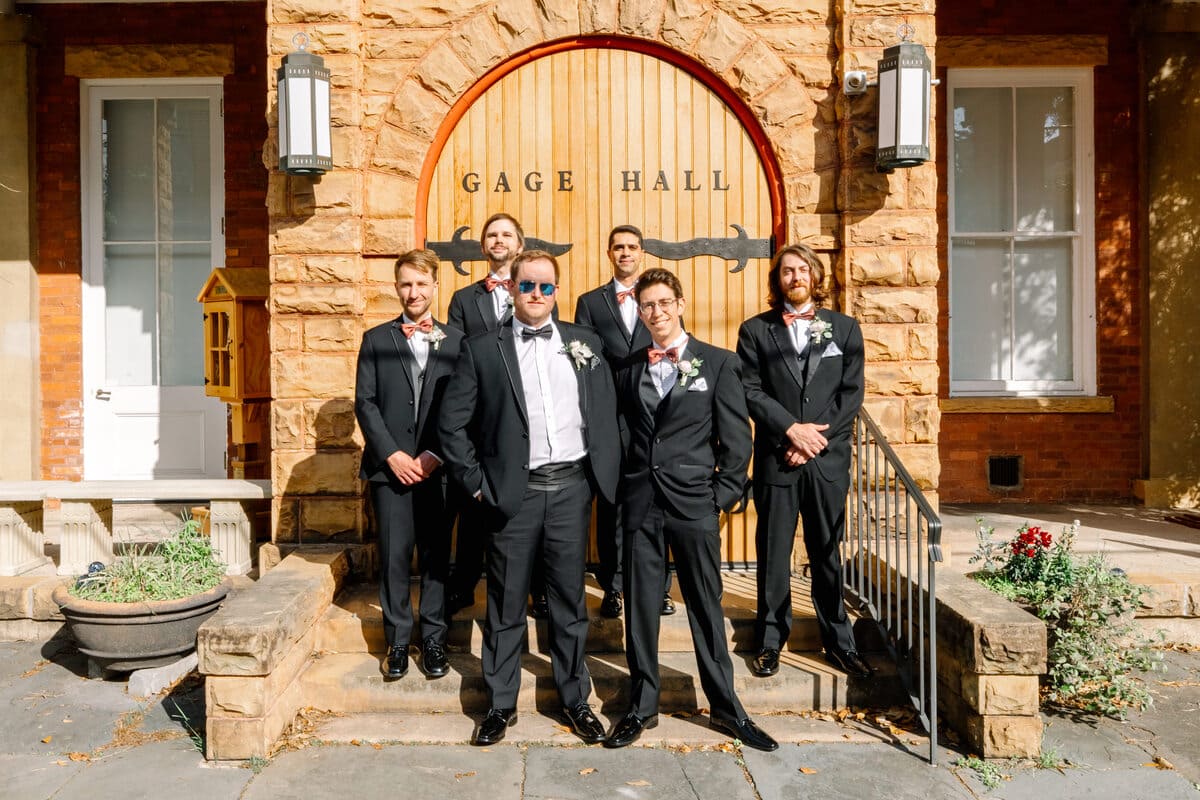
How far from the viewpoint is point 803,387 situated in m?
4.36

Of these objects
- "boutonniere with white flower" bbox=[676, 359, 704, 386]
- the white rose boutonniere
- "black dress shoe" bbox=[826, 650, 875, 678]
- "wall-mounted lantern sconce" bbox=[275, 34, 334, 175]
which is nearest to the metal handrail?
"black dress shoe" bbox=[826, 650, 875, 678]

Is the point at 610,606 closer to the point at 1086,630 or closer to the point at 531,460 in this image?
the point at 531,460

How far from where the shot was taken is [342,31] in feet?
17.5

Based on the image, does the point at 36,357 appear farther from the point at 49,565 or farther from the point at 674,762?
the point at 674,762

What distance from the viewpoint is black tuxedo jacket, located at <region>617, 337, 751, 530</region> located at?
3.95 m

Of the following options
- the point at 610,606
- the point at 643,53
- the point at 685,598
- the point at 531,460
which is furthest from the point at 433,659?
the point at 643,53

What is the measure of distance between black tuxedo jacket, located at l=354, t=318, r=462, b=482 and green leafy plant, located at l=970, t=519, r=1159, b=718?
108 inches

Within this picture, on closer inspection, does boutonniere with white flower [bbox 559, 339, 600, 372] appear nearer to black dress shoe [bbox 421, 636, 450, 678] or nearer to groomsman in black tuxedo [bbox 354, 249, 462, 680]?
groomsman in black tuxedo [bbox 354, 249, 462, 680]

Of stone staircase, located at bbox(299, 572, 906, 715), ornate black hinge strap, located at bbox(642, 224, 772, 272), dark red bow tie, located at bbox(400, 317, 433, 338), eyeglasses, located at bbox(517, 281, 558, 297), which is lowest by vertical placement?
stone staircase, located at bbox(299, 572, 906, 715)

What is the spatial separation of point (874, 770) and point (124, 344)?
698 centimetres

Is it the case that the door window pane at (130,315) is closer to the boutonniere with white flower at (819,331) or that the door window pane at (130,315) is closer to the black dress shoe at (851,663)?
the boutonniere with white flower at (819,331)

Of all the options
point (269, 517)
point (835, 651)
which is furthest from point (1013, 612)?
point (269, 517)

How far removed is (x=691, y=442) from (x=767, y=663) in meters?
1.13

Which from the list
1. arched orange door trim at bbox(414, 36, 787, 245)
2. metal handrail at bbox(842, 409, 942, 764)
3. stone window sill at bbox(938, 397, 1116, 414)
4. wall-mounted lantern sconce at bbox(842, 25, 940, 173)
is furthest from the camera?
stone window sill at bbox(938, 397, 1116, 414)
